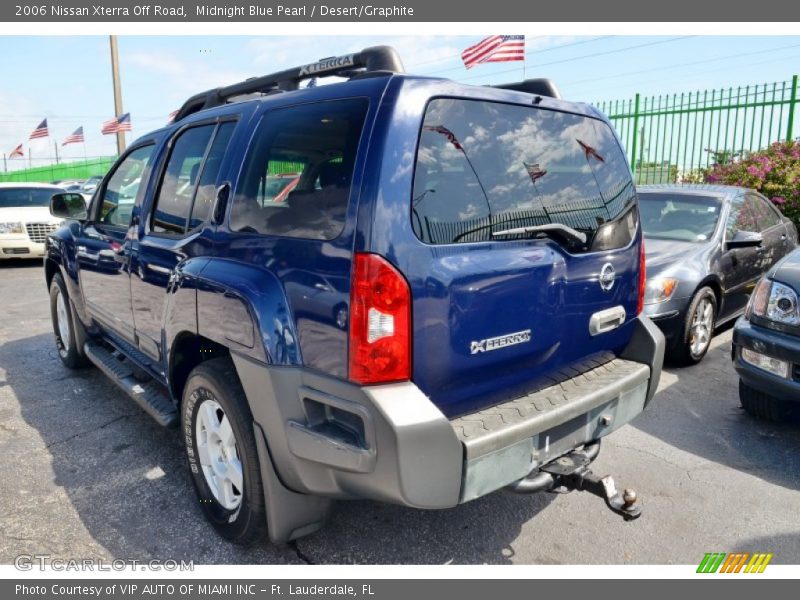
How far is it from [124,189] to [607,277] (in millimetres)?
3120

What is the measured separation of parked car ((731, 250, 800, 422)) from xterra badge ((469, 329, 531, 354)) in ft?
6.88

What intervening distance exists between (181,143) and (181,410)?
1.49 m

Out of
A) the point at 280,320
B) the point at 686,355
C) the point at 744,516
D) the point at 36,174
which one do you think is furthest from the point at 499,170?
the point at 36,174

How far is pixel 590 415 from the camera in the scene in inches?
104

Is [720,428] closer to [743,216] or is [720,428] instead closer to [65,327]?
[743,216]

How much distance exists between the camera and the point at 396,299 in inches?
80.4

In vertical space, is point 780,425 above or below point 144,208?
below

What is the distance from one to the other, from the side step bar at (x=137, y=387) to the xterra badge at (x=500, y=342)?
177 cm

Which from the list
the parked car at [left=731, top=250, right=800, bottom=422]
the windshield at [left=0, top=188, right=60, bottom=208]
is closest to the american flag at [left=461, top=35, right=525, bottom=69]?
the parked car at [left=731, top=250, right=800, bottom=422]

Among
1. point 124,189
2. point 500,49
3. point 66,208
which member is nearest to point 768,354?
point 124,189

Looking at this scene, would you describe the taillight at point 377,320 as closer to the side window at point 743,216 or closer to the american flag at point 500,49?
the side window at point 743,216

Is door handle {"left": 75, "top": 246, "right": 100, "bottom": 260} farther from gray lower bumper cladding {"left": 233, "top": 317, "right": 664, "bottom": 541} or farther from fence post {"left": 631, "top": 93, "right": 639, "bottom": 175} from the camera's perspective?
fence post {"left": 631, "top": 93, "right": 639, "bottom": 175}

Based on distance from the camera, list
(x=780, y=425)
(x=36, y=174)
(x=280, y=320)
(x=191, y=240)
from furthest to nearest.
Result: (x=36, y=174) < (x=780, y=425) < (x=191, y=240) < (x=280, y=320)
